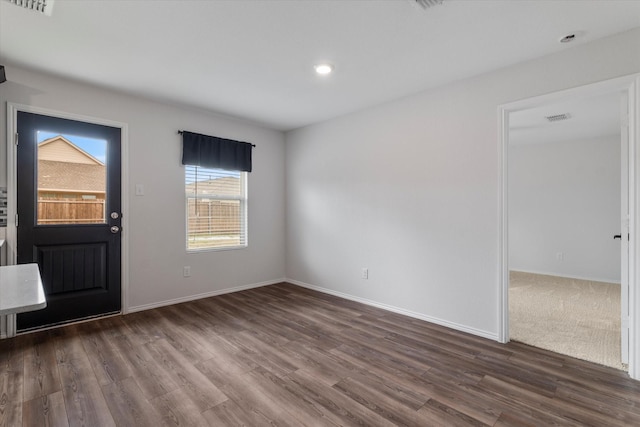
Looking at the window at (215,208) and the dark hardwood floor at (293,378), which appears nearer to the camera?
the dark hardwood floor at (293,378)

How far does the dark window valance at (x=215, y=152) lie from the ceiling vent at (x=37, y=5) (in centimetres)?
184

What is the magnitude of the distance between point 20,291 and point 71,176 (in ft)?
8.62

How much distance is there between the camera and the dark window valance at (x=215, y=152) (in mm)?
3848

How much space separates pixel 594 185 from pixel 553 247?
1.22m

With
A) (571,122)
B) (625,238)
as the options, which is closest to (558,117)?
(571,122)

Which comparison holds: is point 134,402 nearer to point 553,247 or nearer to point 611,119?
point 611,119

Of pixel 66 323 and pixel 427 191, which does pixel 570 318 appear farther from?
pixel 66 323

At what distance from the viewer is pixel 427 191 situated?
323cm

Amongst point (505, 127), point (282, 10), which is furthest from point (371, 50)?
point (505, 127)

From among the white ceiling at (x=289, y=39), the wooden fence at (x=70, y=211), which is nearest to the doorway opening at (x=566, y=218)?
the white ceiling at (x=289, y=39)

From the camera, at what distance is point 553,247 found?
552 centimetres

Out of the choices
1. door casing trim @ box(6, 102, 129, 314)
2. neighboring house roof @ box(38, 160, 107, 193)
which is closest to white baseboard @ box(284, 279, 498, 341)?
door casing trim @ box(6, 102, 129, 314)

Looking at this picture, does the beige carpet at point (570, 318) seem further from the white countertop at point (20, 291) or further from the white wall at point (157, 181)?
the white wall at point (157, 181)

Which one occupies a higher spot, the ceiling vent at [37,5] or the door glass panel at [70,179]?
the ceiling vent at [37,5]
